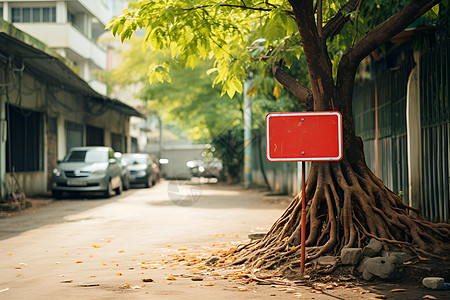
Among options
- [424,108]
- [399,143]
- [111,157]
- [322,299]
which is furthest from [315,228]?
[111,157]

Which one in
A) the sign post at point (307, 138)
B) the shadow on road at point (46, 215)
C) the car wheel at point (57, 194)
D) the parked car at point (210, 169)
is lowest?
the shadow on road at point (46, 215)

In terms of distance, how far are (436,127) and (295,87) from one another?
316cm

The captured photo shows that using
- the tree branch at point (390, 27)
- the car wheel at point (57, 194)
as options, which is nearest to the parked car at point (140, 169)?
the car wheel at point (57, 194)

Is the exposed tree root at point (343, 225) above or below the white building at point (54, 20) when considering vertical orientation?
below

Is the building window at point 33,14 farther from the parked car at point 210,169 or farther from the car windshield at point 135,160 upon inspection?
the parked car at point 210,169

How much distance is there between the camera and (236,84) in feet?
28.5

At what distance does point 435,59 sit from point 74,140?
2119 centimetres

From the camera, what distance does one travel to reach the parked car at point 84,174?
20.7 meters

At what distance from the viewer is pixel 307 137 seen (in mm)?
6641

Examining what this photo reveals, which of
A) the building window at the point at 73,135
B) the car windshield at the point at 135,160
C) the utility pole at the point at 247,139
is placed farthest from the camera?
the car windshield at the point at 135,160

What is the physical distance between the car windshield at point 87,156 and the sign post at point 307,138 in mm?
16461

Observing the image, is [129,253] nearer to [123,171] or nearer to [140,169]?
[123,171]

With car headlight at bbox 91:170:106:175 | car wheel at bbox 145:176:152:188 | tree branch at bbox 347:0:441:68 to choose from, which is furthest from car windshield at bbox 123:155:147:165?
tree branch at bbox 347:0:441:68

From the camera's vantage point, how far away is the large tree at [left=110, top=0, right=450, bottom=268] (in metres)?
7.26
